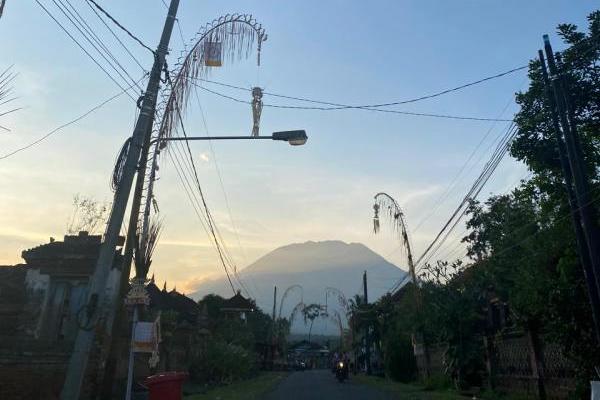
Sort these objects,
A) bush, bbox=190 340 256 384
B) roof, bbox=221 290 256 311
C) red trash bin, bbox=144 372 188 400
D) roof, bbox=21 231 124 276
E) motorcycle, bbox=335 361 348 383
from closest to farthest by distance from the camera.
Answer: red trash bin, bbox=144 372 188 400
roof, bbox=21 231 124 276
bush, bbox=190 340 256 384
motorcycle, bbox=335 361 348 383
roof, bbox=221 290 256 311

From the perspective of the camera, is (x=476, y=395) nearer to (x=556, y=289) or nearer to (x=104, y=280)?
(x=556, y=289)

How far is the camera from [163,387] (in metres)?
11.4

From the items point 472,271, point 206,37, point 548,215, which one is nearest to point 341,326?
point 472,271

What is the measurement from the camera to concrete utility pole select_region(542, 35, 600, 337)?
12.0 m

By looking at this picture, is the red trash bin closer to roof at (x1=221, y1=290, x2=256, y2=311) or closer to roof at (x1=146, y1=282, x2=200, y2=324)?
roof at (x1=146, y1=282, x2=200, y2=324)

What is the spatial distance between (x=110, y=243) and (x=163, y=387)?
4158 mm

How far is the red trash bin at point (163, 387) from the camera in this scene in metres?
11.3

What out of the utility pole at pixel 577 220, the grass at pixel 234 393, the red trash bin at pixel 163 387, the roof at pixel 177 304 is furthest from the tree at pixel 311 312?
the red trash bin at pixel 163 387

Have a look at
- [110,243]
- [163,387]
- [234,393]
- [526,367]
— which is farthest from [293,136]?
[234,393]

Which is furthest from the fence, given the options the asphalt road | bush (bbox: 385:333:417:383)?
bush (bbox: 385:333:417:383)

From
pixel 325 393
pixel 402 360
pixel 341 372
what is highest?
pixel 402 360

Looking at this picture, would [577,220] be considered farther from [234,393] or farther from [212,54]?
[234,393]

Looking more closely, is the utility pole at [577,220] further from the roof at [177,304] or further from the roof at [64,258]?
the roof at [177,304]

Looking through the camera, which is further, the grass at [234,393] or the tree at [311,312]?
the tree at [311,312]
